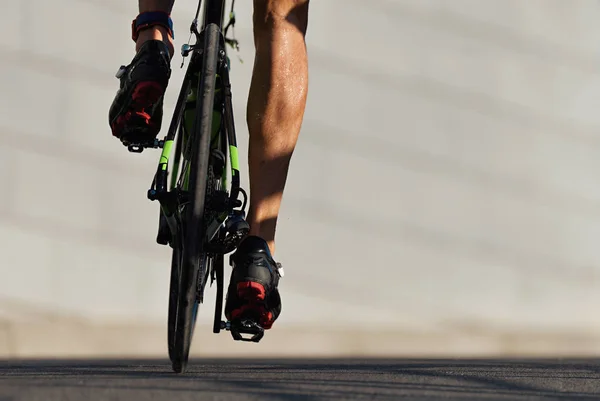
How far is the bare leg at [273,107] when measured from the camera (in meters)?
2.95

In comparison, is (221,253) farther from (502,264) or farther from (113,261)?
(502,264)

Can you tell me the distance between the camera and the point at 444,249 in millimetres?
6703

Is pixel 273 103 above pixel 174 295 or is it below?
above

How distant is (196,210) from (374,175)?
3.98 meters

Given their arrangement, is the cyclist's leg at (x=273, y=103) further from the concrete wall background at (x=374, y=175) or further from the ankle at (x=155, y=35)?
the concrete wall background at (x=374, y=175)

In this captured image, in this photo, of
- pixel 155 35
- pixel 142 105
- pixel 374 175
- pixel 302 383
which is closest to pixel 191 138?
pixel 142 105

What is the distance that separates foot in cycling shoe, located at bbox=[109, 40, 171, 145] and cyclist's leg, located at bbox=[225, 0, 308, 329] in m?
0.21

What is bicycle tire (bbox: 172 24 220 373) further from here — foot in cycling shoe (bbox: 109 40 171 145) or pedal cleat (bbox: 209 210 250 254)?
foot in cycling shoe (bbox: 109 40 171 145)

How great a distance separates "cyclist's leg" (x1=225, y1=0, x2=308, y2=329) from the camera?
293cm

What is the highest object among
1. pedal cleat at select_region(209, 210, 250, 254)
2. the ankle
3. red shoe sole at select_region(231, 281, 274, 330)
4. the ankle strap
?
the ankle strap

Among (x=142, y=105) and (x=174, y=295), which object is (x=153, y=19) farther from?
(x=174, y=295)

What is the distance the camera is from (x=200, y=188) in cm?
265

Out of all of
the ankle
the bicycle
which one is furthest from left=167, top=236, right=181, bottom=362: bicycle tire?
the ankle

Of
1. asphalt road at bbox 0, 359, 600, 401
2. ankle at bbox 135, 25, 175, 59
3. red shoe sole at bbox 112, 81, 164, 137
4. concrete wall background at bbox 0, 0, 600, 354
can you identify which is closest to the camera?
asphalt road at bbox 0, 359, 600, 401
